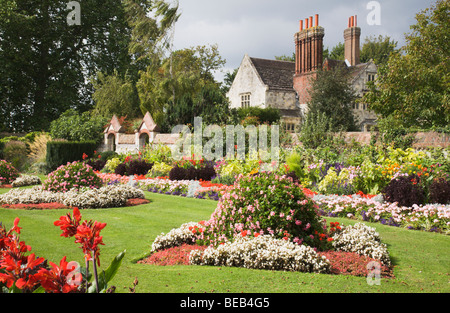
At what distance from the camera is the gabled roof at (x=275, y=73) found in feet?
109

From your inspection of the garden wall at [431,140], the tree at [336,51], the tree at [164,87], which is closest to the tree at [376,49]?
the tree at [336,51]

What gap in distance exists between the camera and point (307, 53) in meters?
31.8

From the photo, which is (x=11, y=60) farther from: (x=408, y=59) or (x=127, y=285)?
(x=127, y=285)

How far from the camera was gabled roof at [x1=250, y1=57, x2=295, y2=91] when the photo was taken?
3316 centimetres

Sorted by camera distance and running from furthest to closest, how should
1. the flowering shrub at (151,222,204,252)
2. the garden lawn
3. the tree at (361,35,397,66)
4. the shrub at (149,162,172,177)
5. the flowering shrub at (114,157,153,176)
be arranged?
the tree at (361,35,397,66)
the flowering shrub at (114,157,153,176)
the shrub at (149,162,172,177)
the flowering shrub at (151,222,204,252)
the garden lawn

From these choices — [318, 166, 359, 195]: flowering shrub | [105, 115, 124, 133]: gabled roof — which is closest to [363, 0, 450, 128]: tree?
[318, 166, 359, 195]: flowering shrub

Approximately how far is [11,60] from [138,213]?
84.9ft

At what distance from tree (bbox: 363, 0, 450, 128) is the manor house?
14298 millimetres

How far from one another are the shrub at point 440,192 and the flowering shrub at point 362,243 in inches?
127

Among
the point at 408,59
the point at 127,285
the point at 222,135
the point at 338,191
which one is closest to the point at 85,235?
the point at 127,285

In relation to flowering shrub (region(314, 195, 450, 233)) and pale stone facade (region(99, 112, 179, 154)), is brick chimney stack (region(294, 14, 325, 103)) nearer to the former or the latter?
pale stone facade (region(99, 112, 179, 154))

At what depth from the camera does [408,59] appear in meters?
15.8

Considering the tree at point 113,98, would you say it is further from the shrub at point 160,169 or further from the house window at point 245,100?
the shrub at point 160,169
